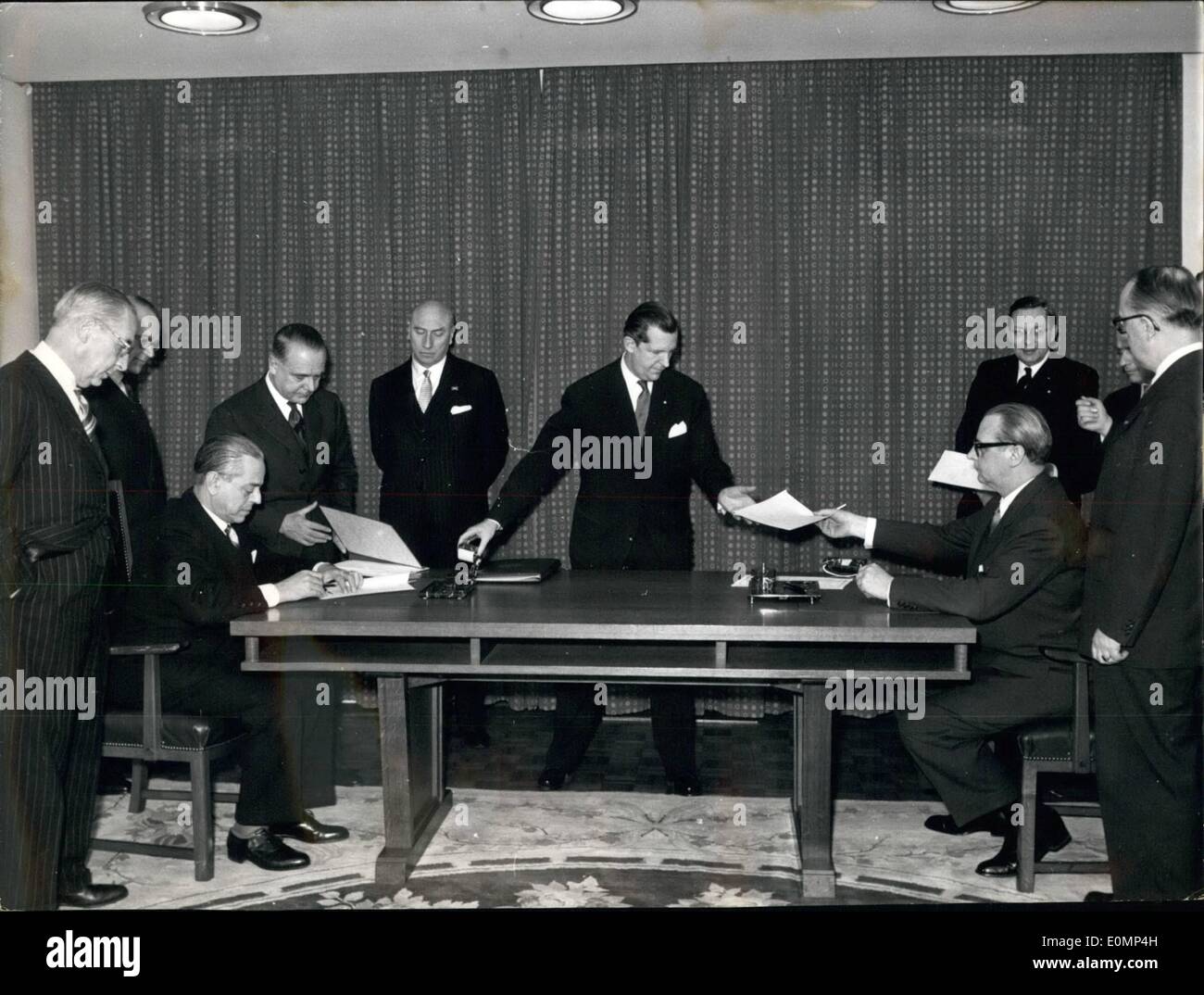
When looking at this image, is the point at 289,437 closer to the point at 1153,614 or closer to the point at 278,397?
the point at 278,397

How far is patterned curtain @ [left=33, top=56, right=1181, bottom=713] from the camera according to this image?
4.88m

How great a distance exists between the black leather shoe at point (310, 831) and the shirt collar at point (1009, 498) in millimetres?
2208

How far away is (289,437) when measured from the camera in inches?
158

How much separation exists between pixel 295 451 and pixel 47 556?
1251 mm

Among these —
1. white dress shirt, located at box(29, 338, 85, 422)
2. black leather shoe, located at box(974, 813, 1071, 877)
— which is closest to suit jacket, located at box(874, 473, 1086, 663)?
black leather shoe, located at box(974, 813, 1071, 877)

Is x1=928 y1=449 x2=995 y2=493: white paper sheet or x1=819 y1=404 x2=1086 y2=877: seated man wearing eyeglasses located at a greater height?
x1=928 y1=449 x2=995 y2=493: white paper sheet

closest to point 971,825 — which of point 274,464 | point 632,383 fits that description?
point 632,383

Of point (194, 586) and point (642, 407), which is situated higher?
point (642, 407)

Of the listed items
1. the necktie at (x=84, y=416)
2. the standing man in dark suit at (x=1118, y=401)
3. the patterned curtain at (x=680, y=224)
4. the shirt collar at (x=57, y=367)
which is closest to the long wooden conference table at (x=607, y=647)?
the necktie at (x=84, y=416)

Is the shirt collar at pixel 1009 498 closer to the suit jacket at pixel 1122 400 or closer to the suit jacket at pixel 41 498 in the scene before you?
the suit jacket at pixel 1122 400

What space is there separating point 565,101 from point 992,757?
3415mm

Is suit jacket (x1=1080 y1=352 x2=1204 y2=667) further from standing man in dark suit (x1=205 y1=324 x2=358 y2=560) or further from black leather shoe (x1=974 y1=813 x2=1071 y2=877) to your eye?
standing man in dark suit (x1=205 y1=324 x2=358 y2=560)

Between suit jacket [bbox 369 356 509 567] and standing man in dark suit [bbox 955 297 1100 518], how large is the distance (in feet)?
6.52
